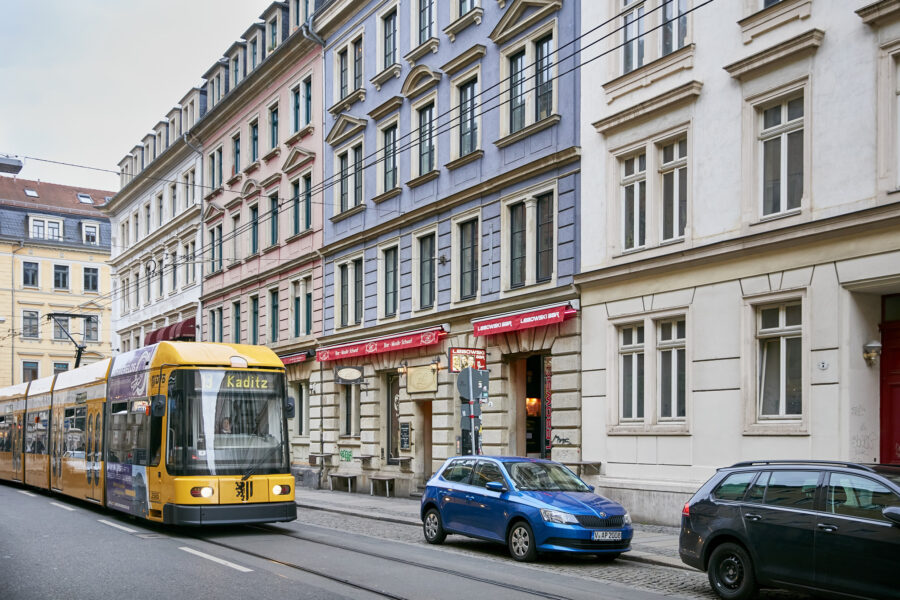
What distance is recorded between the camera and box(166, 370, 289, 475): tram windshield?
16.2 m

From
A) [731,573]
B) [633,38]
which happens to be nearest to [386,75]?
[633,38]

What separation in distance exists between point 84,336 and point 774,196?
64.6m

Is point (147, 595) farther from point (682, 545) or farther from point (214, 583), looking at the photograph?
point (682, 545)

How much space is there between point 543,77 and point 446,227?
5.34 meters

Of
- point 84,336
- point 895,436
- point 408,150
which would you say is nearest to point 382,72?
point 408,150

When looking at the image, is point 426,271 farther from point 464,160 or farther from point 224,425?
point 224,425

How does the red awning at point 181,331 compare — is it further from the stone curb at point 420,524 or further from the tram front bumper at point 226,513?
the tram front bumper at point 226,513

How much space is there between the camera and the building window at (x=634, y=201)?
19828 mm

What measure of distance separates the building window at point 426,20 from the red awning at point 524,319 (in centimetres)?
861

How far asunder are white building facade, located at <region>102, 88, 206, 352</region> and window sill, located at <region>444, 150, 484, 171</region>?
18422mm

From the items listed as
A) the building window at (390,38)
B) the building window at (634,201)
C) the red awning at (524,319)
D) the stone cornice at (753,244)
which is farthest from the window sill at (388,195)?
the building window at (634,201)

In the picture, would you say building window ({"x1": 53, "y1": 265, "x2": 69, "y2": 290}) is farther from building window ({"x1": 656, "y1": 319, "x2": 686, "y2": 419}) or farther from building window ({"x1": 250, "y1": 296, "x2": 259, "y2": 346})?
building window ({"x1": 656, "y1": 319, "x2": 686, "y2": 419})

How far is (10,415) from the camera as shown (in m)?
30.5

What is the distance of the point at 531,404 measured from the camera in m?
24.2
